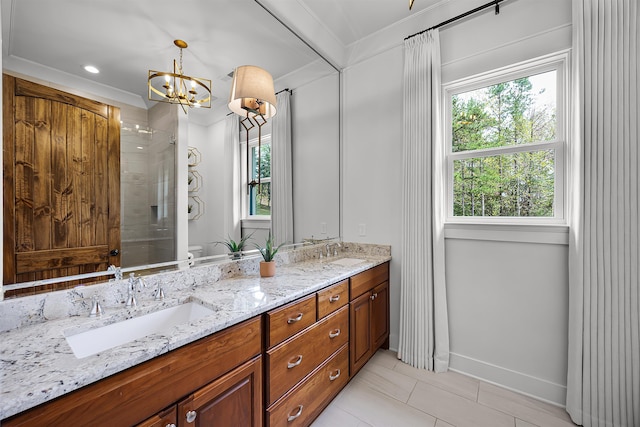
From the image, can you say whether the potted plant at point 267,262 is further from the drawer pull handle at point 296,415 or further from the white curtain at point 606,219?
the white curtain at point 606,219

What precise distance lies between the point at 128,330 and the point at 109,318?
0.10 meters

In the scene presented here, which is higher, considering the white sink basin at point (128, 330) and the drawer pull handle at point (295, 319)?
the white sink basin at point (128, 330)

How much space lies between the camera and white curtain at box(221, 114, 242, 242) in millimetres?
1704

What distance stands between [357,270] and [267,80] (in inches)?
55.8

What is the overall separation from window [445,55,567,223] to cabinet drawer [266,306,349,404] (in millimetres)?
1308

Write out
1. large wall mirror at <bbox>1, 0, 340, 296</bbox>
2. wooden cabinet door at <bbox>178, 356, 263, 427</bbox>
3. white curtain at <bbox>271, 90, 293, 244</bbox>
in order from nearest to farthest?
wooden cabinet door at <bbox>178, 356, 263, 427</bbox>
large wall mirror at <bbox>1, 0, 340, 296</bbox>
white curtain at <bbox>271, 90, 293, 244</bbox>

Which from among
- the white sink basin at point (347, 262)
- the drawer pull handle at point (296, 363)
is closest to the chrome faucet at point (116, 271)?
the drawer pull handle at point (296, 363)

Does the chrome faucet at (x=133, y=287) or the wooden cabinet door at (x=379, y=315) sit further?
the wooden cabinet door at (x=379, y=315)

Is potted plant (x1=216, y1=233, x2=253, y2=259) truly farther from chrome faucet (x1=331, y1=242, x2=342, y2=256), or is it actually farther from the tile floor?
the tile floor

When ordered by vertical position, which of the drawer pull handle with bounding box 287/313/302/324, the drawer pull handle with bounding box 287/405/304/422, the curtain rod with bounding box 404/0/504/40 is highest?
the curtain rod with bounding box 404/0/504/40

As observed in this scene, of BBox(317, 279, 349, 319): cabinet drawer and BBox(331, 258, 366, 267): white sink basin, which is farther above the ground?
BBox(331, 258, 366, 267): white sink basin

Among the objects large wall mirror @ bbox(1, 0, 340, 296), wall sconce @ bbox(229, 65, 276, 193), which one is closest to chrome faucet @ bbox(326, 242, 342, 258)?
large wall mirror @ bbox(1, 0, 340, 296)

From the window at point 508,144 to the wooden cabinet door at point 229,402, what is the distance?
74.1 inches

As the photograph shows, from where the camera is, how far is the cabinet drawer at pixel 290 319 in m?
1.25
